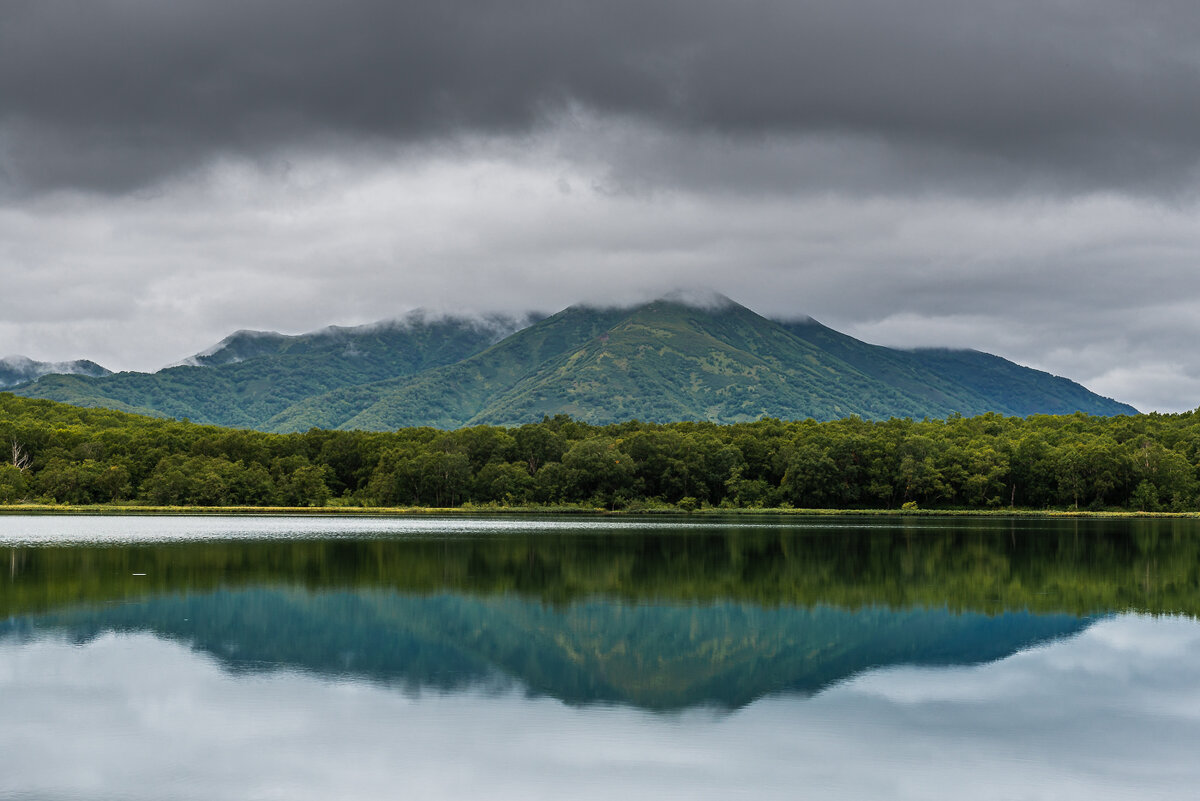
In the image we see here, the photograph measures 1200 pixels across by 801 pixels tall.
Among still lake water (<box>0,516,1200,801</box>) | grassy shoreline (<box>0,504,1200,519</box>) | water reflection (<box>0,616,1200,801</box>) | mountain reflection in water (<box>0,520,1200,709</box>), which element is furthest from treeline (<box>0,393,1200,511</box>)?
water reflection (<box>0,616,1200,801</box>)

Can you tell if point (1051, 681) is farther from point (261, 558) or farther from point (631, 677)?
point (261, 558)

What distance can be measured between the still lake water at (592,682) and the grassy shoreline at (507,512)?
69926 mm

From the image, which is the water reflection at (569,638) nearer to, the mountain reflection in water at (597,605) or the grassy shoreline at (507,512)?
the mountain reflection in water at (597,605)

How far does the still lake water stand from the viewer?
54.1ft

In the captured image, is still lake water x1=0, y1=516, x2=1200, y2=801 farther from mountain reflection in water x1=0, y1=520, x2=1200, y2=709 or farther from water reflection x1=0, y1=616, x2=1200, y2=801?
mountain reflection in water x1=0, y1=520, x2=1200, y2=709

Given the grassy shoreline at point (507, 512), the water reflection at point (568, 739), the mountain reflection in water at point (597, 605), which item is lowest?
the grassy shoreline at point (507, 512)

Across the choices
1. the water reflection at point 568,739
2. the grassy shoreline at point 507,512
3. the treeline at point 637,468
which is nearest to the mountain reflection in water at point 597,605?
the water reflection at point 568,739

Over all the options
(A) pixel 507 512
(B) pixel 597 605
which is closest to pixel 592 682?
(B) pixel 597 605

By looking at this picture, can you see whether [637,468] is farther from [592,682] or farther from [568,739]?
[568,739]

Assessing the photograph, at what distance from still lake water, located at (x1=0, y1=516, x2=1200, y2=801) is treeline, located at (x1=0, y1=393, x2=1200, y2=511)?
7620 cm

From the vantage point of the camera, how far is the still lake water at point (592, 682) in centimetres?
1650

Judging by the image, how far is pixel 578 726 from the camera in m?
19.3

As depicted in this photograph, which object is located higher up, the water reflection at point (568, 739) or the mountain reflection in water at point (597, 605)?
the water reflection at point (568, 739)

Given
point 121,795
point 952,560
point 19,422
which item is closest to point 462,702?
point 121,795
